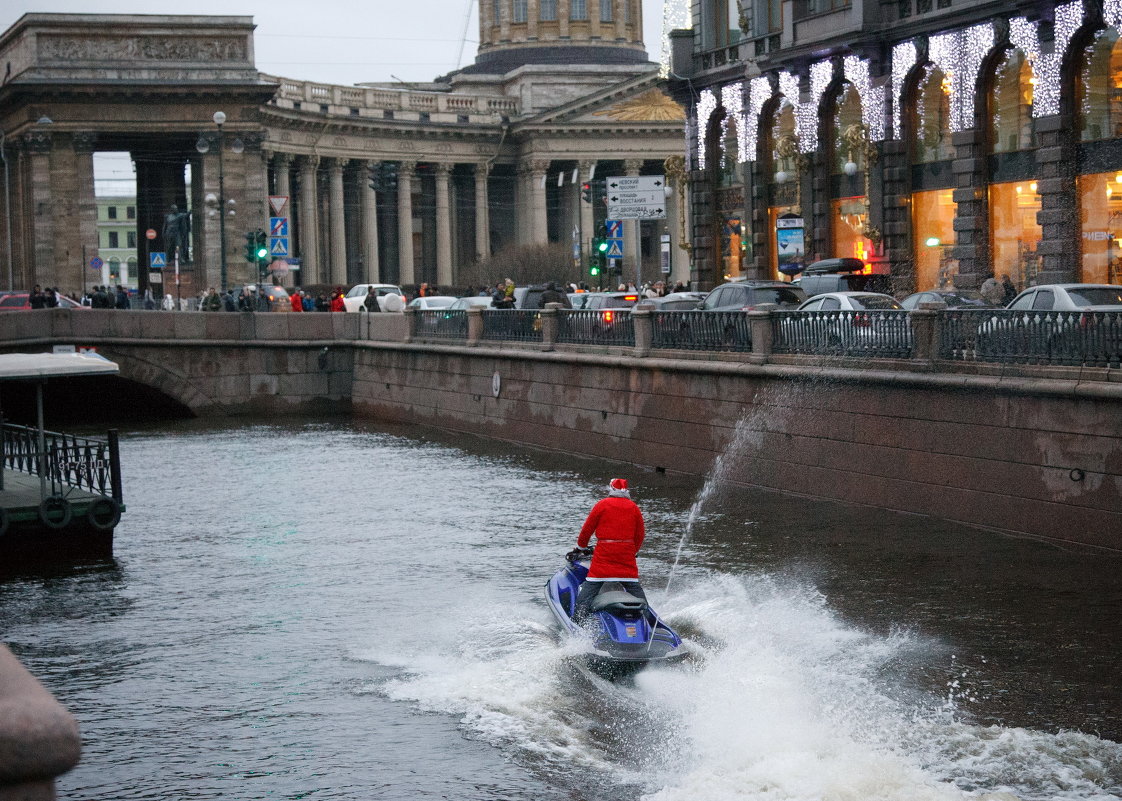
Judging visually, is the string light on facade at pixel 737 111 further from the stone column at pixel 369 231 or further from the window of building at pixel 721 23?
the stone column at pixel 369 231

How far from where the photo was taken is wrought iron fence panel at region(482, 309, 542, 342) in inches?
1323

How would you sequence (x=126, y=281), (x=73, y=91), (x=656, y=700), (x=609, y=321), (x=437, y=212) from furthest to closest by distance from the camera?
(x=126, y=281) → (x=437, y=212) → (x=73, y=91) → (x=609, y=321) → (x=656, y=700)

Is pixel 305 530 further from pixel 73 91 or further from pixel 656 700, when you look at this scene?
pixel 73 91

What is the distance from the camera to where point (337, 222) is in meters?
84.6

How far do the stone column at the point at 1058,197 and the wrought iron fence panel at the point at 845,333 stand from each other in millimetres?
9152

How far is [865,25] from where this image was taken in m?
36.0

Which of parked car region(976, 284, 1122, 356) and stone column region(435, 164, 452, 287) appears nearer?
parked car region(976, 284, 1122, 356)

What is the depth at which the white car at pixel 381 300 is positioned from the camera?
145 feet

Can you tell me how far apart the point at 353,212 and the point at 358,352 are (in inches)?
2022

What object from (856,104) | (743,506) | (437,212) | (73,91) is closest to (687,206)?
(856,104)

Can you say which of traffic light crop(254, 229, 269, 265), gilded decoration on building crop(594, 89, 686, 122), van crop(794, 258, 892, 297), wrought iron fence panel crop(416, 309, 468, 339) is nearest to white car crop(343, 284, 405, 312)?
traffic light crop(254, 229, 269, 265)

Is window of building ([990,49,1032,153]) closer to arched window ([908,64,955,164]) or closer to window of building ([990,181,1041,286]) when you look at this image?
window of building ([990,181,1041,286])

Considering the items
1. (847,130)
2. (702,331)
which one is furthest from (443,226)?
(702,331)

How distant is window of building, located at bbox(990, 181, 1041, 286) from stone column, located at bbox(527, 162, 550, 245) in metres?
59.3
